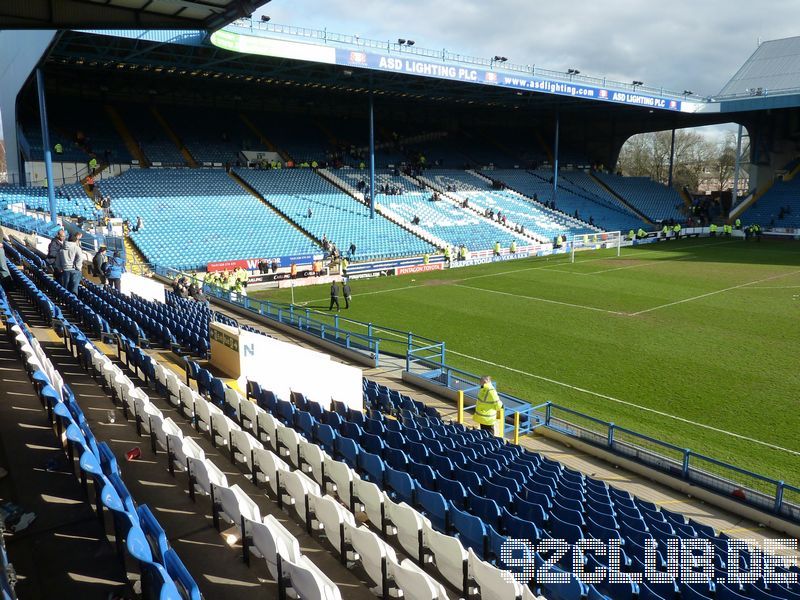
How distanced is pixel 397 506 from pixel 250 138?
4658 cm

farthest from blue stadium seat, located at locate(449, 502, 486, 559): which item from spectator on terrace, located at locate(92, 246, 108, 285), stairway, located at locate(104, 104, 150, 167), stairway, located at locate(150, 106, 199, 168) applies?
stairway, located at locate(150, 106, 199, 168)

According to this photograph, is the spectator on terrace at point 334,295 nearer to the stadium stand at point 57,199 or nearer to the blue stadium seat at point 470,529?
the stadium stand at point 57,199

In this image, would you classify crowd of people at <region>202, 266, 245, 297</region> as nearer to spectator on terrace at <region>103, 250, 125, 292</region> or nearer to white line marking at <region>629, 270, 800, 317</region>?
spectator on terrace at <region>103, 250, 125, 292</region>

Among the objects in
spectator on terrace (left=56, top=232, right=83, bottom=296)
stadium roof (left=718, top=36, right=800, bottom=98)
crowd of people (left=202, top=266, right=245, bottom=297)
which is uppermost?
stadium roof (left=718, top=36, right=800, bottom=98)

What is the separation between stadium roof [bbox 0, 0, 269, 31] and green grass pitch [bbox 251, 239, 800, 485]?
10663mm

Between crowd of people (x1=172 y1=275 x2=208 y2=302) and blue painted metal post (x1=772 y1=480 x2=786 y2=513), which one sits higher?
crowd of people (x1=172 y1=275 x2=208 y2=302)

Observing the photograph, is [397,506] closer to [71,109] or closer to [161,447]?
[161,447]

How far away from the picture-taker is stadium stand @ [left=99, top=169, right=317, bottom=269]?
107ft

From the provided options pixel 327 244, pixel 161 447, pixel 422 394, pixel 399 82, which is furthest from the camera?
pixel 399 82

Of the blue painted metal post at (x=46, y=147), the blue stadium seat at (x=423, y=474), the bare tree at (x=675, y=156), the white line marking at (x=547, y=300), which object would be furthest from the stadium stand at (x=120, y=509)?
the bare tree at (x=675, y=156)

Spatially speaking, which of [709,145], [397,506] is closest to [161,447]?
[397,506]

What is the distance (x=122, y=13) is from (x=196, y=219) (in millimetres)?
25960

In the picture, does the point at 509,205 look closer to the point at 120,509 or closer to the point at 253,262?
the point at 253,262

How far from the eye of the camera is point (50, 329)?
12414mm
